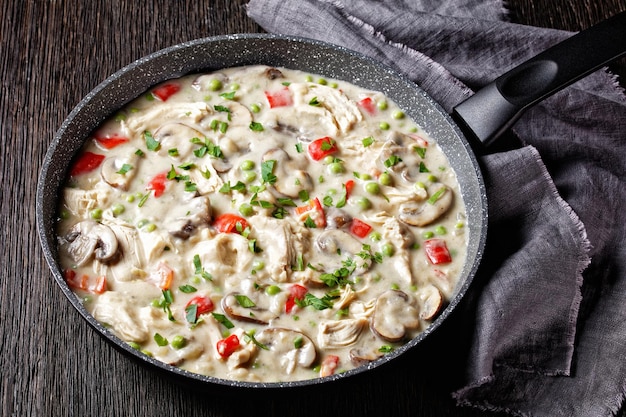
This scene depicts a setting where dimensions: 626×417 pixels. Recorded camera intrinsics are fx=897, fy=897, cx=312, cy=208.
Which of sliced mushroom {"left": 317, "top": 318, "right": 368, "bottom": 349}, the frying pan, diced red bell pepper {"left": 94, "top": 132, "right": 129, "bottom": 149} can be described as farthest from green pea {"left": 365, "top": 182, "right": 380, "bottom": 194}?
diced red bell pepper {"left": 94, "top": 132, "right": 129, "bottom": 149}

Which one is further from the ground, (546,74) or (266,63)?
(266,63)

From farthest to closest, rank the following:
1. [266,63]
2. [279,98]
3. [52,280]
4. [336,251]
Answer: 1. [266,63]
2. [279,98]
3. [52,280]
4. [336,251]

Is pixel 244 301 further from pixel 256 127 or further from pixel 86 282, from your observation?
pixel 256 127

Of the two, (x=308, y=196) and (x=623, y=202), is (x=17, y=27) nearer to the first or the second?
(x=308, y=196)

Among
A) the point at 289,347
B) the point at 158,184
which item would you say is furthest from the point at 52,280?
the point at 289,347

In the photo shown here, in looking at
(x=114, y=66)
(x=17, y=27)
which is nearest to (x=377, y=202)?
(x=114, y=66)

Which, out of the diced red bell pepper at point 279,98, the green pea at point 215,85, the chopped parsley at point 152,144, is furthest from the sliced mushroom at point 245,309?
the green pea at point 215,85

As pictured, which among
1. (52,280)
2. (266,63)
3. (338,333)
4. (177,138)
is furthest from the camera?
(266,63)
